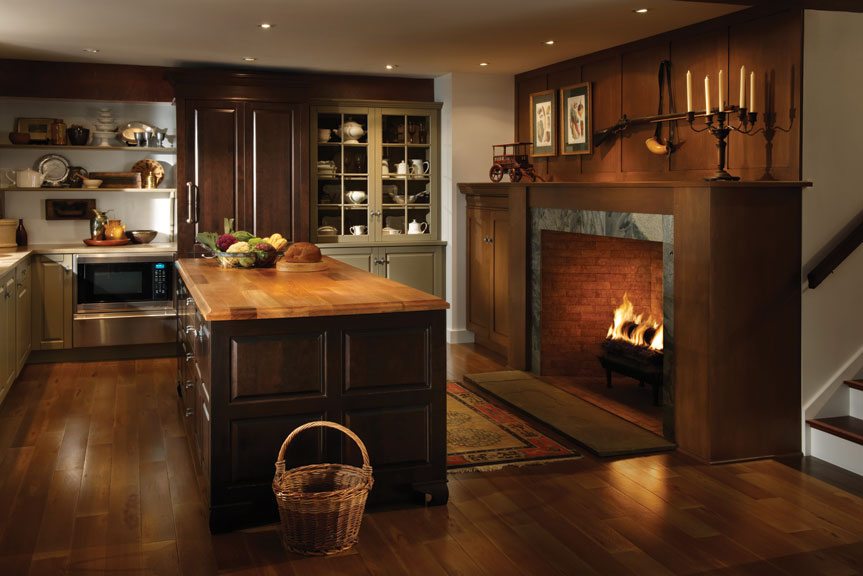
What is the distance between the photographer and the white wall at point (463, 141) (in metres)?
7.91

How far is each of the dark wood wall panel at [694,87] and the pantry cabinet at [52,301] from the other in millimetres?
4053

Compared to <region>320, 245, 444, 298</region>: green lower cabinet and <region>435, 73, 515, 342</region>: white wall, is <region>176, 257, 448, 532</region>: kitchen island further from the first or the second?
<region>435, 73, 515, 342</region>: white wall

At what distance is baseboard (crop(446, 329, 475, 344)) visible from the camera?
8.00 m

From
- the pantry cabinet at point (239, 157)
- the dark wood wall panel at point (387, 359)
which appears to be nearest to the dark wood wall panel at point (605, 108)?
the pantry cabinet at point (239, 157)

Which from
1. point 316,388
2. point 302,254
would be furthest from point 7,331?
point 316,388

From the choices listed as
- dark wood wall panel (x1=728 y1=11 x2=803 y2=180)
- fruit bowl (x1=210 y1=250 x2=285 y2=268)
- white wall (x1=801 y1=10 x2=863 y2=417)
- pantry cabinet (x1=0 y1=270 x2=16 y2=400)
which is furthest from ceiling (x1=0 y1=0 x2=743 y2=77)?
pantry cabinet (x1=0 y1=270 x2=16 y2=400)

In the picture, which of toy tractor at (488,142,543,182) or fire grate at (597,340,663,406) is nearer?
fire grate at (597,340,663,406)

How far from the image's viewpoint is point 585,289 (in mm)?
6543

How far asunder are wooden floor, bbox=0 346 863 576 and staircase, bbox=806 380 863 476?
153 mm

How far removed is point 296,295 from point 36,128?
460 cm

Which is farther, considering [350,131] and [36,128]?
[350,131]

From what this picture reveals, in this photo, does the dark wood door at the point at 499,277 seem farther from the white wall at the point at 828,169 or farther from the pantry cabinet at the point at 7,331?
the pantry cabinet at the point at 7,331

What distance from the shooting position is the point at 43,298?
22.9ft

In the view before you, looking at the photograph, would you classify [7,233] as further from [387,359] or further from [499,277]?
[387,359]
